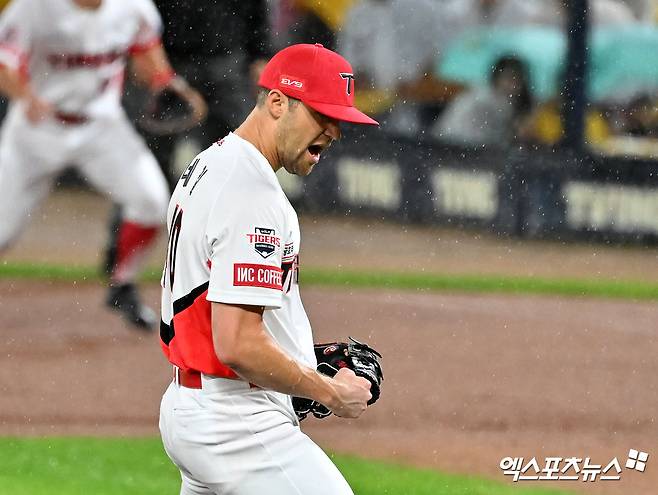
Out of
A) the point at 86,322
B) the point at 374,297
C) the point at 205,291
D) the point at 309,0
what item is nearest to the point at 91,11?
the point at 86,322

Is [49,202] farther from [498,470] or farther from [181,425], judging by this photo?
[181,425]

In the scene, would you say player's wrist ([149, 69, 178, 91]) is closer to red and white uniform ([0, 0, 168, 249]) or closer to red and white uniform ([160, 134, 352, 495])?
red and white uniform ([0, 0, 168, 249])

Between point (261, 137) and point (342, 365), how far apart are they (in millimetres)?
625

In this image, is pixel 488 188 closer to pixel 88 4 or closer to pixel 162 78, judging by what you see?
pixel 162 78

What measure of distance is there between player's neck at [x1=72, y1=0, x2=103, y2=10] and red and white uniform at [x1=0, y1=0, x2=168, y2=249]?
0.08 feet

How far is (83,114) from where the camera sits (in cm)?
883

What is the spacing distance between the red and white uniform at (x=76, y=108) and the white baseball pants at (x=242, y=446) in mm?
5077

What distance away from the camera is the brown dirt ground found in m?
6.98

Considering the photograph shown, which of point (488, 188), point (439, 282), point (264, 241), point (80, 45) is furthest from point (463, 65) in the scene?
point (264, 241)

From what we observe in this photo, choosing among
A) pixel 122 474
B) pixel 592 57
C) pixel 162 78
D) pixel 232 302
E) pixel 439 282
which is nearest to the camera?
pixel 232 302

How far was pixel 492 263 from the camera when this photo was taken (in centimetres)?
1124

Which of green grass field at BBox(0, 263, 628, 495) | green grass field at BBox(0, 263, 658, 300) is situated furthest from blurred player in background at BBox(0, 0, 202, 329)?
green grass field at BBox(0, 263, 628, 495)

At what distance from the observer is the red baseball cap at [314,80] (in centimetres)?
342

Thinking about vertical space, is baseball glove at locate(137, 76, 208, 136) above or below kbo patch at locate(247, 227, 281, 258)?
below
